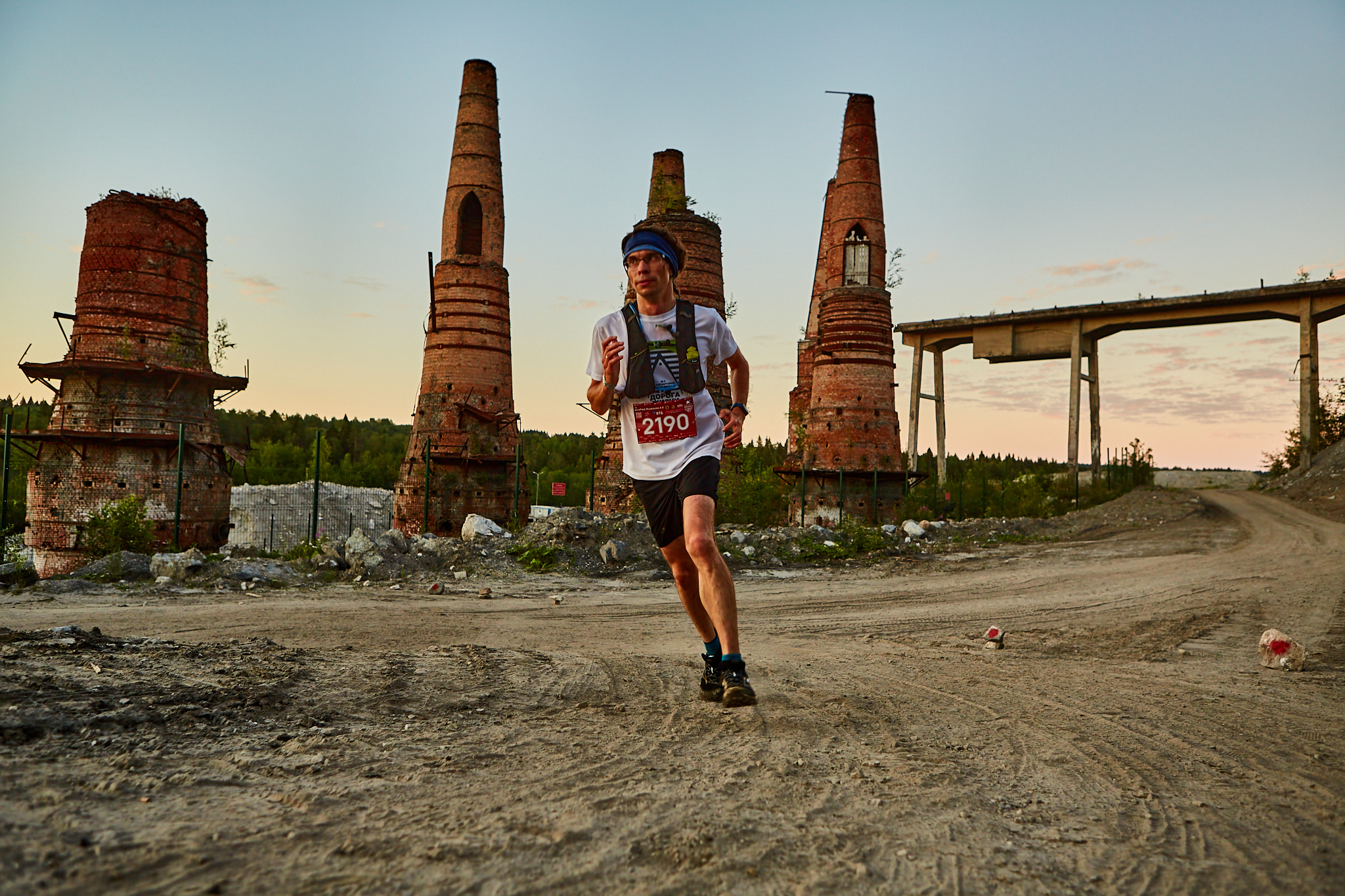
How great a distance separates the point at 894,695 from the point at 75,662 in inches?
161

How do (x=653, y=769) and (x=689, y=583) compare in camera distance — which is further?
(x=689, y=583)

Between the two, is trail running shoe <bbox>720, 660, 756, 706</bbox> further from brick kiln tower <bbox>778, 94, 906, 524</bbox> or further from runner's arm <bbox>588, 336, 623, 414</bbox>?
brick kiln tower <bbox>778, 94, 906, 524</bbox>

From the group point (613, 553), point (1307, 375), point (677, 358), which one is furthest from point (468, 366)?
point (1307, 375)

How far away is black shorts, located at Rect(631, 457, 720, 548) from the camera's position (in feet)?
13.1

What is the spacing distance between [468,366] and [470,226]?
155 inches

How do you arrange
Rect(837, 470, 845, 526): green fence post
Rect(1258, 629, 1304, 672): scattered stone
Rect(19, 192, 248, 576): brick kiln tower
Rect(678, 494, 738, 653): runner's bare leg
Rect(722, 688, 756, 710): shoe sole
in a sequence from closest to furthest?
1. Rect(722, 688, 756, 710): shoe sole
2. Rect(678, 494, 738, 653): runner's bare leg
3. Rect(1258, 629, 1304, 672): scattered stone
4. Rect(19, 192, 248, 576): brick kiln tower
5. Rect(837, 470, 845, 526): green fence post

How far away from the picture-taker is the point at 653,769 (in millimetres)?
2783

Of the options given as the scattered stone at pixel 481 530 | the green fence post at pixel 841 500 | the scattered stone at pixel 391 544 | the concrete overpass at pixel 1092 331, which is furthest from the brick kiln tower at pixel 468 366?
the concrete overpass at pixel 1092 331

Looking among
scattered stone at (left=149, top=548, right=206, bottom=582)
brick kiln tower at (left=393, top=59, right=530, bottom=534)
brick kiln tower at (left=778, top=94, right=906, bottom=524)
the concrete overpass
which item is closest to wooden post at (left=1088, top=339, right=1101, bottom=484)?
the concrete overpass

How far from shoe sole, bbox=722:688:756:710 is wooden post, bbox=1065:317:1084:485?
78.3ft

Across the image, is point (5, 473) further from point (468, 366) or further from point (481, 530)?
point (468, 366)

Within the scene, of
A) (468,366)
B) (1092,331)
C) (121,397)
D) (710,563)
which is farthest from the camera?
(1092,331)

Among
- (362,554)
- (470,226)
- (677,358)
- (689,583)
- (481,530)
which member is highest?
(470,226)

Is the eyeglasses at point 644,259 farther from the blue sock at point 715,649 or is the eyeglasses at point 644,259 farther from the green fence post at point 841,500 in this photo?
the green fence post at point 841,500
